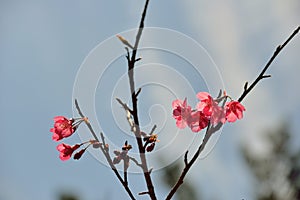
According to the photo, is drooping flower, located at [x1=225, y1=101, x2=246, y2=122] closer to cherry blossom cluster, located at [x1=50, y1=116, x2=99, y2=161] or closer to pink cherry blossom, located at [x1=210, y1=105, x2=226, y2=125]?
pink cherry blossom, located at [x1=210, y1=105, x2=226, y2=125]

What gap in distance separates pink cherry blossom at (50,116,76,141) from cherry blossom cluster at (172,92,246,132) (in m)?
0.42

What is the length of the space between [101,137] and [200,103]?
1.28 ft

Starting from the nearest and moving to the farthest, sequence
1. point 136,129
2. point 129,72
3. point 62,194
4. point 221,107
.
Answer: point 129,72
point 136,129
point 221,107
point 62,194

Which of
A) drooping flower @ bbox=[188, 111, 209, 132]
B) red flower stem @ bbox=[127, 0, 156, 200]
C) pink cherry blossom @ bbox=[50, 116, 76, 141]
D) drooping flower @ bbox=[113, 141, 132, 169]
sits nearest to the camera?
red flower stem @ bbox=[127, 0, 156, 200]

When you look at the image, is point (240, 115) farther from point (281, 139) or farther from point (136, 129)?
point (281, 139)

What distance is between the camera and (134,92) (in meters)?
1.23

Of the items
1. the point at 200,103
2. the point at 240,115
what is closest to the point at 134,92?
the point at 200,103

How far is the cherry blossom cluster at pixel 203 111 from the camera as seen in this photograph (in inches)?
56.1

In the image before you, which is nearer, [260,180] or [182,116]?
[182,116]

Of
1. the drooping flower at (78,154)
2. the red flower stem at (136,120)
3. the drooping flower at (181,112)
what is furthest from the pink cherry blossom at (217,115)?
the drooping flower at (78,154)

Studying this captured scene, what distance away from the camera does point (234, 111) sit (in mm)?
1506

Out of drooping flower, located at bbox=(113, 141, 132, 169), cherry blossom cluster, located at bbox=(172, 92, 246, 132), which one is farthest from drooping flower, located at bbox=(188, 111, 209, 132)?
drooping flower, located at bbox=(113, 141, 132, 169)

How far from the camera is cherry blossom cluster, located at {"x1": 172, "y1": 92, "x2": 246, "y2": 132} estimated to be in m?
1.42

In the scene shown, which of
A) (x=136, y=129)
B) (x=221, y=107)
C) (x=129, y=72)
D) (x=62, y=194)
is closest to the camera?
(x=129, y=72)
